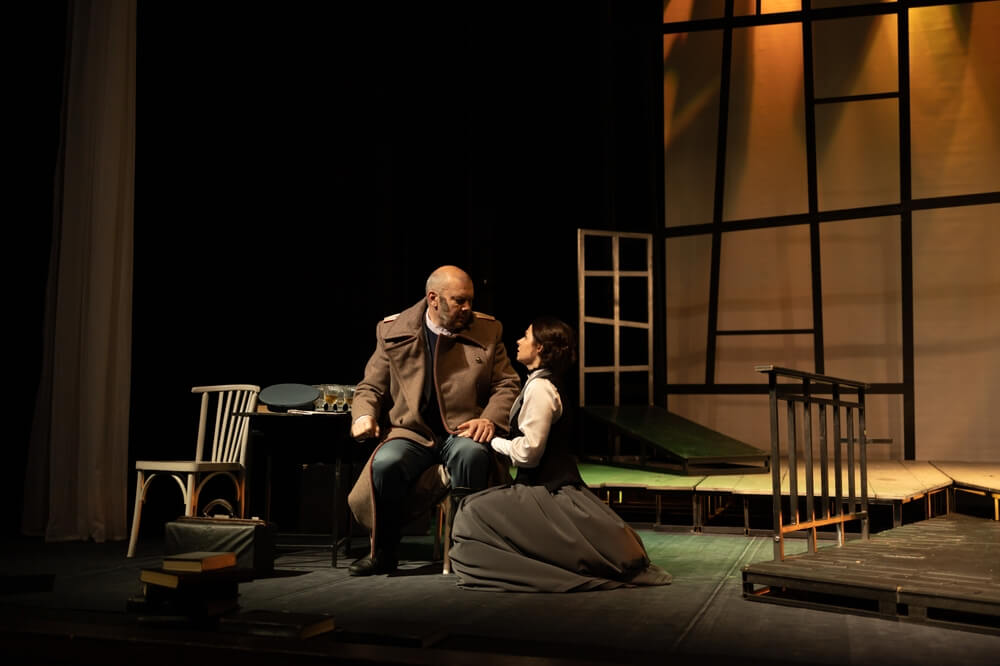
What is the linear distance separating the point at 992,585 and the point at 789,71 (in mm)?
5938

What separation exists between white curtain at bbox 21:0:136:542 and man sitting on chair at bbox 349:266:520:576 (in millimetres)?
1610

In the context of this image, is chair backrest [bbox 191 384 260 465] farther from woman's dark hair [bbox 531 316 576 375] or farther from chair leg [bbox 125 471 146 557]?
woman's dark hair [bbox 531 316 576 375]

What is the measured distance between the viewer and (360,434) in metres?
3.80

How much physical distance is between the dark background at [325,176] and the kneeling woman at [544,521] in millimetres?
2328

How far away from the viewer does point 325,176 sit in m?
5.92

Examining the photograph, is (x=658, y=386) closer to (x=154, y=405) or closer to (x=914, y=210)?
(x=914, y=210)

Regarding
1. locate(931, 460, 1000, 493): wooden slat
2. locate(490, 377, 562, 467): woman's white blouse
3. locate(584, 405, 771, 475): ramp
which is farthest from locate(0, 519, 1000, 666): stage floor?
locate(931, 460, 1000, 493): wooden slat

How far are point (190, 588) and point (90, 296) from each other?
99.7 inches

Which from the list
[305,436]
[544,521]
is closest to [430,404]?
[544,521]

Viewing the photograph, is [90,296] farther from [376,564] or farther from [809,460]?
[809,460]

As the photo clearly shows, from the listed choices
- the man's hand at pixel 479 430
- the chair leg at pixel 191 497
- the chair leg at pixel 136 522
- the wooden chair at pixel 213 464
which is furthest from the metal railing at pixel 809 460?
the chair leg at pixel 136 522

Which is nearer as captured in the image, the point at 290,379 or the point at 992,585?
the point at 992,585

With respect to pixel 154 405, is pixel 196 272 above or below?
above

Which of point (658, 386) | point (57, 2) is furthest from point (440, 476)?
point (658, 386)
